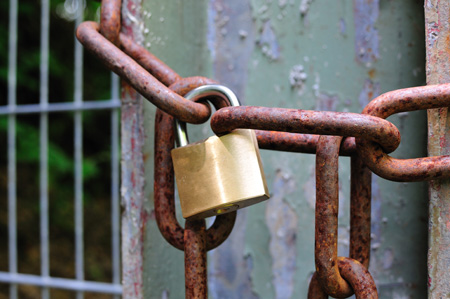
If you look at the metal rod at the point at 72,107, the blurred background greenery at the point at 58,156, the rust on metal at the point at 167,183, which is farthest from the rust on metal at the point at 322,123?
the blurred background greenery at the point at 58,156

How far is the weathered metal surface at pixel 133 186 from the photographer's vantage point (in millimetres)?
557

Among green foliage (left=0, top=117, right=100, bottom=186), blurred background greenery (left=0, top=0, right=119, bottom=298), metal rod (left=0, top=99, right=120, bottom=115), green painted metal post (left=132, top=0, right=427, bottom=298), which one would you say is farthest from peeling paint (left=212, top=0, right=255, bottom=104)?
green foliage (left=0, top=117, right=100, bottom=186)

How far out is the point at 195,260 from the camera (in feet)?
1.43

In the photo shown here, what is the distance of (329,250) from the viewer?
394 mm

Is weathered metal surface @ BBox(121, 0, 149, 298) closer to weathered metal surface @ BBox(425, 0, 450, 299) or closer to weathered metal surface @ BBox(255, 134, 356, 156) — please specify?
weathered metal surface @ BBox(255, 134, 356, 156)

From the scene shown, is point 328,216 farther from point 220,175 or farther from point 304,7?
point 304,7

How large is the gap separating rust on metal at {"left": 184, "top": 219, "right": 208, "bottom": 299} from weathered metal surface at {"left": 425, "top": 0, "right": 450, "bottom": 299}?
23cm

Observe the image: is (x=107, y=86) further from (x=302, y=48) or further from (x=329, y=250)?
(x=329, y=250)

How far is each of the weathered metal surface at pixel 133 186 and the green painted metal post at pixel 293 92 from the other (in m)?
0.01

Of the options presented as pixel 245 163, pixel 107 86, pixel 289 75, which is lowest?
pixel 245 163

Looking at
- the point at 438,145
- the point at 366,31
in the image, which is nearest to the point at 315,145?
the point at 438,145

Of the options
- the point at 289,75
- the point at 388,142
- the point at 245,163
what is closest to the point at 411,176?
the point at 388,142

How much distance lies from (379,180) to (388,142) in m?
0.20

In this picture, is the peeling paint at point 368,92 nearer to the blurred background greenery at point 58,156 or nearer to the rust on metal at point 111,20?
the rust on metal at point 111,20
